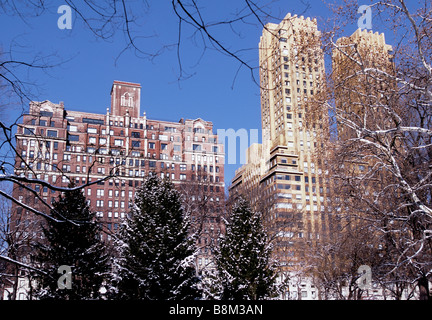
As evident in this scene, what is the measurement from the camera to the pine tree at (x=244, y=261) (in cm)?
2567

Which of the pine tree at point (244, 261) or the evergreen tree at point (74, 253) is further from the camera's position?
the pine tree at point (244, 261)

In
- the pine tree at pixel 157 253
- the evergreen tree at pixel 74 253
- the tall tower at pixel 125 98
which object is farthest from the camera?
the tall tower at pixel 125 98

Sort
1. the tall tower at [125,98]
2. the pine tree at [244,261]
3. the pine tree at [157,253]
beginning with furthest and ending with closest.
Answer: the tall tower at [125,98] < the pine tree at [244,261] < the pine tree at [157,253]

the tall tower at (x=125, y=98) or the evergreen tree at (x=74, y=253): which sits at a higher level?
the tall tower at (x=125, y=98)

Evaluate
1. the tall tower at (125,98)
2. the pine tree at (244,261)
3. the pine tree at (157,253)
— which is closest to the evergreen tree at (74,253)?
the pine tree at (157,253)

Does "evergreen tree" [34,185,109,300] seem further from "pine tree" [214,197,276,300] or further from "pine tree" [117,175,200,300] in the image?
"pine tree" [214,197,276,300]

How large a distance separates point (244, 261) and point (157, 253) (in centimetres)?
573

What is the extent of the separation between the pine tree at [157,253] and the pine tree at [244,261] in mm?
2115

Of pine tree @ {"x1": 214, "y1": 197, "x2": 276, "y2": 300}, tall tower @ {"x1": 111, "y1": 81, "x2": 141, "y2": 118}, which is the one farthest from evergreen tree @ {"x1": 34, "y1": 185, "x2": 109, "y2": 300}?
tall tower @ {"x1": 111, "y1": 81, "x2": 141, "y2": 118}

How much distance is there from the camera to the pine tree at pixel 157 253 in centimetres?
2395

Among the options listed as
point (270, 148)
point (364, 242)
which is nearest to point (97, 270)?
point (364, 242)

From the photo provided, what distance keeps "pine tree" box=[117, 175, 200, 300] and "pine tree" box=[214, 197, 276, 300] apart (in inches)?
83.3

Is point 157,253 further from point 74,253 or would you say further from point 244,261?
point 244,261

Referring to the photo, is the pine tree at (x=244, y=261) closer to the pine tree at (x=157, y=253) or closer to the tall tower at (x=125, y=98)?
the pine tree at (x=157, y=253)
